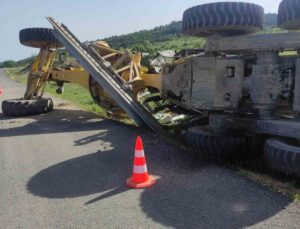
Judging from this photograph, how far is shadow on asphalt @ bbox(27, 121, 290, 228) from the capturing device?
163 inches

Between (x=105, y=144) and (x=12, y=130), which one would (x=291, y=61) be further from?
(x=12, y=130)

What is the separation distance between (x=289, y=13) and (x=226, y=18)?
855 mm

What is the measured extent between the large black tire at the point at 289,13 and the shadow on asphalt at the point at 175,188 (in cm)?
218

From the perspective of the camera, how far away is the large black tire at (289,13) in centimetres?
574

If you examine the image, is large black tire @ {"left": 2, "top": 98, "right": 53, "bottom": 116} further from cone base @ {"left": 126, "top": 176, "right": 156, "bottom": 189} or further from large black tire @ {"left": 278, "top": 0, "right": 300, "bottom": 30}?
large black tire @ {"left": 278, "top": 0, "right": 300, "bottom": 30}

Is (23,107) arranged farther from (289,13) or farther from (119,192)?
(289,13)

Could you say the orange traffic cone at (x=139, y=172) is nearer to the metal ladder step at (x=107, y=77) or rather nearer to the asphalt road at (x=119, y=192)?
the asphalt road at (x=119, y=192)

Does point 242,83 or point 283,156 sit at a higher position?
point 242,83

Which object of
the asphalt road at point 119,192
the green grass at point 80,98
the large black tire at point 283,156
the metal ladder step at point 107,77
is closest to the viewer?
the asphalt road at point 119,192

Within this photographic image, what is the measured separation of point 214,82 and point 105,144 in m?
2.07

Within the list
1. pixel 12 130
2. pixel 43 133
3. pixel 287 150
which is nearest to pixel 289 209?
pixel 287 150

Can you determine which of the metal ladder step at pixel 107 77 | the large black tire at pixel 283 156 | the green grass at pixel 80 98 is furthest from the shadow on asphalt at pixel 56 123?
the large black tire at pixel 283 156

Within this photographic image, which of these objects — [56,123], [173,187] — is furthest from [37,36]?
[173,187]

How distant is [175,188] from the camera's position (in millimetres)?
4926
